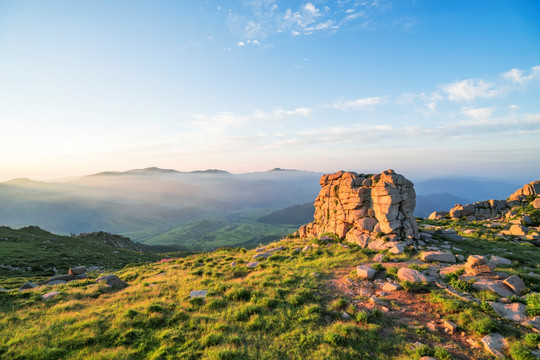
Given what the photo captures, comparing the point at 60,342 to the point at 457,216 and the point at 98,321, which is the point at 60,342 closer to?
the point at 98,321

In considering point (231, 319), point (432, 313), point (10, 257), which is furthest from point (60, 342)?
point (10, 257)

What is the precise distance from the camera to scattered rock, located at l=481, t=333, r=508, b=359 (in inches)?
400

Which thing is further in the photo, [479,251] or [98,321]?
[479,251]

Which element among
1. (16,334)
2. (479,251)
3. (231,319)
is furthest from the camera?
(479,251)

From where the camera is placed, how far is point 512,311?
1251 cm

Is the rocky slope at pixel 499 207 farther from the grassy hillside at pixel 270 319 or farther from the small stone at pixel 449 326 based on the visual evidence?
the small stone at pixel 449 326

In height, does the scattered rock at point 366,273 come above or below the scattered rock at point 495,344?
below

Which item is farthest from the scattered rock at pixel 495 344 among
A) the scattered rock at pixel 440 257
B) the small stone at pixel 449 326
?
the scattered rock at pixel 440 257

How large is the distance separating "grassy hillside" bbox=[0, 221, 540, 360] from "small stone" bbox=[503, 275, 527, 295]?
0.63m

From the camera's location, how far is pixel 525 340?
10531 millimetres

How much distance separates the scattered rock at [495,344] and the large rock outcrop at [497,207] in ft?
158

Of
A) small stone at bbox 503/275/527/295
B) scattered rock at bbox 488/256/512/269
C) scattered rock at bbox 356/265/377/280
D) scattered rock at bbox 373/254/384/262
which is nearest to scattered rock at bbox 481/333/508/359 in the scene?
small stone at bbox 503/275/527/295

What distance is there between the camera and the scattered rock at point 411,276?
1700 centimetres

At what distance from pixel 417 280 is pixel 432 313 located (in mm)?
3661
